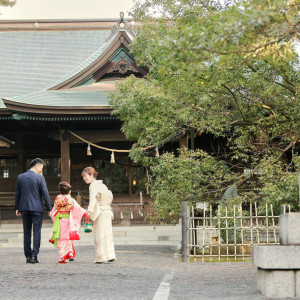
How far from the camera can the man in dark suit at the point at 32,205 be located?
34.4 feet

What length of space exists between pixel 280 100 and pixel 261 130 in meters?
0.85

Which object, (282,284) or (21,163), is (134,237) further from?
(282,284)

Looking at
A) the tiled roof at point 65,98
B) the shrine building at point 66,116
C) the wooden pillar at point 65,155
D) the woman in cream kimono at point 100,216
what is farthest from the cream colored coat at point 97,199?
the wooden pillar at point 65,155

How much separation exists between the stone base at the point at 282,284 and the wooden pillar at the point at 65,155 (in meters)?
13.8

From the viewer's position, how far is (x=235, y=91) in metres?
12.4

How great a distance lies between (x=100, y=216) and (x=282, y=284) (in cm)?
508

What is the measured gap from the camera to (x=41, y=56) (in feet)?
82.2

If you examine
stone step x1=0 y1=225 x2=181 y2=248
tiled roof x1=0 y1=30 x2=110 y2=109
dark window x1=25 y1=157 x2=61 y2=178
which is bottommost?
stone step x1=0 y1=225 x2=181 y2=248

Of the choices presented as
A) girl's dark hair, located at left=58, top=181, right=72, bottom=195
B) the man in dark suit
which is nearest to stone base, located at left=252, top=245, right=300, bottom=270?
the man in dark suit

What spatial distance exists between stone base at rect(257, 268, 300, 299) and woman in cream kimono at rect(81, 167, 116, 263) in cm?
472

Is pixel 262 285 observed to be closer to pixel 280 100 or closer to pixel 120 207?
pixel 280 100

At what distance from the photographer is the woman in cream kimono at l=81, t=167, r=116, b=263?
10.6m

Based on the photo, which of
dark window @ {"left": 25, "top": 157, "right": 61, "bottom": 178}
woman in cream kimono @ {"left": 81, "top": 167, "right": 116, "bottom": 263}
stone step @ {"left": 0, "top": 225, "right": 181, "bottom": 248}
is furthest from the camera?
dark window @ {"left": 25, "top": 157, "right": 61, "bottom": 178}

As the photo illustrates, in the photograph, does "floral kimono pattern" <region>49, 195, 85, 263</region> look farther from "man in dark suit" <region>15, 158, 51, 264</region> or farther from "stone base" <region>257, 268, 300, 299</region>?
"stone base" <region>257, 268, 300, 299</region>
